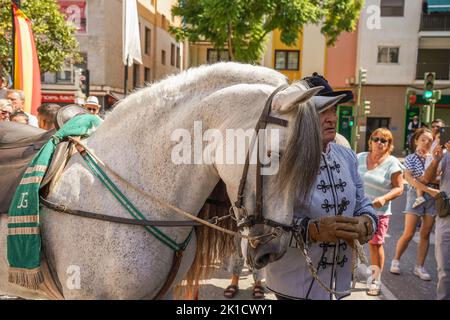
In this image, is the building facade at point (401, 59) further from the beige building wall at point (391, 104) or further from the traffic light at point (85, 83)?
the traffic light at point (85, 83)

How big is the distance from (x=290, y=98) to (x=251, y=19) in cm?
1230

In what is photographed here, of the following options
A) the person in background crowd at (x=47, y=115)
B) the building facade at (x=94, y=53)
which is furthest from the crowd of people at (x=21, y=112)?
the building facade at (x=94, y=53)

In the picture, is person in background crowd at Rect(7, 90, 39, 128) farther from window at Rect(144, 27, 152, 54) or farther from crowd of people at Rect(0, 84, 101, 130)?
window at Rect(144, 27, 152, 54)


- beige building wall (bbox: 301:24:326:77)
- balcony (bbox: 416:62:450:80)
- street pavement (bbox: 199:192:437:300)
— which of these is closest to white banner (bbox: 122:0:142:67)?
street pavement (bbox: 199:192:437:300)

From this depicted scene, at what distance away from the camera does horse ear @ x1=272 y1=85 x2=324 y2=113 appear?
155cm

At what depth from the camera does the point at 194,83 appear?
1.86m

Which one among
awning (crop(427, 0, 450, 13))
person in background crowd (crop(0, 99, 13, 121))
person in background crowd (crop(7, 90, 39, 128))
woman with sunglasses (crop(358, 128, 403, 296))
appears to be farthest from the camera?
awning (crop(427, 0, 450, 13))

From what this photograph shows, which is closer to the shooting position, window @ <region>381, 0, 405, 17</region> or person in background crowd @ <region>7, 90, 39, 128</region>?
person in background crowd @ <region>7, 90, 39, 128</region>

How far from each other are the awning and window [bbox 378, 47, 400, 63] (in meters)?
2.86

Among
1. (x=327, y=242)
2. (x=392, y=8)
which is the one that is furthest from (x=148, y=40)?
(x=327, y=242)

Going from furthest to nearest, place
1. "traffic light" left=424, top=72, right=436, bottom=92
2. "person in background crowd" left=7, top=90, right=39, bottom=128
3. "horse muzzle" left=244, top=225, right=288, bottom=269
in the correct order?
"traffic light" left=424, top=72, right=436, bottom=92
"person in background crowd" left=7, top=90, right=39, bottom=128
"horse muzzle" left=244, top=225, right=288, bottom=269

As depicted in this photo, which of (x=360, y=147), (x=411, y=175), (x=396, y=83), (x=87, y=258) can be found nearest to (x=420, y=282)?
(x=411, y=175)
